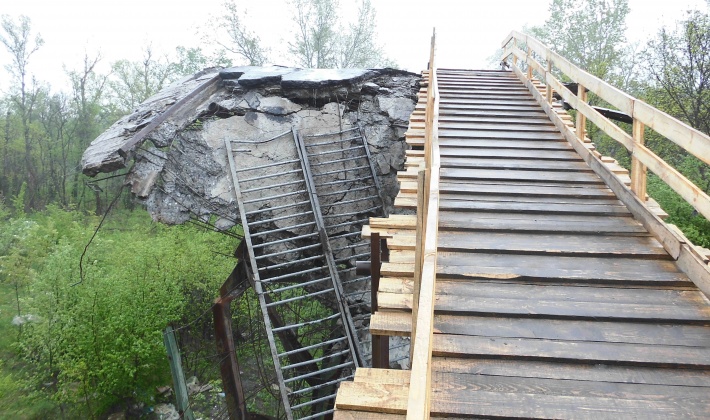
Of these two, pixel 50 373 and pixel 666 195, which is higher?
pixel 666 195

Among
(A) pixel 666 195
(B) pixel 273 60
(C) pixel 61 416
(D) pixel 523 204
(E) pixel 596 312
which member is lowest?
(C) pixel 61 416

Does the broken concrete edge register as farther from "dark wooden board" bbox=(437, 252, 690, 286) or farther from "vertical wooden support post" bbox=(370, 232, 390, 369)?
"dark wooden board" bbox=(437, 252, 690, 286)

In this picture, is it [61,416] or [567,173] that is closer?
[567,173]

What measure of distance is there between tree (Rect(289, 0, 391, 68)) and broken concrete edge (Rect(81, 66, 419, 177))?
14937 mm

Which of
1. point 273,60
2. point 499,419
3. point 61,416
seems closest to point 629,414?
point 499,419

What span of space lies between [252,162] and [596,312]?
19.6ft

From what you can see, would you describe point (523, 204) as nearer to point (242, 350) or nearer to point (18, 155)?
point (242, 350)

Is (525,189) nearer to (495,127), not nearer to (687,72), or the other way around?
(495,127)

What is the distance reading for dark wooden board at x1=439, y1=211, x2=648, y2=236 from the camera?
3.47 meters

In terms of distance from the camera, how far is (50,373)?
11.1 meters

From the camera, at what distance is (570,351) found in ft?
7.62

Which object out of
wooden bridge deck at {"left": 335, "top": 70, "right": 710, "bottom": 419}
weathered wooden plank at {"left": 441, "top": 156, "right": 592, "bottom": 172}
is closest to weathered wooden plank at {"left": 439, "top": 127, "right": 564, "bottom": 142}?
weathered wooden plank at {"left": 441, "top": 156, "right": 592, "bottom": 172}

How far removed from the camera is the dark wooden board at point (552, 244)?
3176 millimetres

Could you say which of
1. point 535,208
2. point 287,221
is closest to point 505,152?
point 535,208
